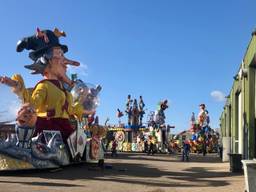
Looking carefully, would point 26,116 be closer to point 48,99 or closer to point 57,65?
point 48,99

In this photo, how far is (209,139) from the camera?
4675 cm

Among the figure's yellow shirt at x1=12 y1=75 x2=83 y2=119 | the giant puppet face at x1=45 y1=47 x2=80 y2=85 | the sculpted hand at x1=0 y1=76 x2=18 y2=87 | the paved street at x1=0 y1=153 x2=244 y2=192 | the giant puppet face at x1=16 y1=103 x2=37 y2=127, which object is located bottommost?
the paved street at x1=0 y1=153 x2=244 y2=192

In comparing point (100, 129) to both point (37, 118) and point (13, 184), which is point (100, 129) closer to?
point (37, 118)

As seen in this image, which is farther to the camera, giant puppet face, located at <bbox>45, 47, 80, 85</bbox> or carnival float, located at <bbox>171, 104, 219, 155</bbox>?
carnival float, located at <bbox>171, 104, 219, 155</bbox>

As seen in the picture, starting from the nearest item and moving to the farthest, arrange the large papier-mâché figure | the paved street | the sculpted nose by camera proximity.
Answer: the paved street < the large papier-mâché figure < the sculpted nose

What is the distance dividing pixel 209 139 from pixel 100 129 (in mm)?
25421

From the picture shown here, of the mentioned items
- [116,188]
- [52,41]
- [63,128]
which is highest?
[52,41]

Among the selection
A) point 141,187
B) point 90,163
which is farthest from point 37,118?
point 141,187

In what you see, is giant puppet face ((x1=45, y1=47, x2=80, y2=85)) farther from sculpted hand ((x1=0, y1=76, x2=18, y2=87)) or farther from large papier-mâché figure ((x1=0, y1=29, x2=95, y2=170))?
sculpted hand ((x1=0, y1=76, x2=18, y2=87))

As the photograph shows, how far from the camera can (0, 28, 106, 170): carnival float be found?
1777 cm

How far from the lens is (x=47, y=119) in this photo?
64.3 ft

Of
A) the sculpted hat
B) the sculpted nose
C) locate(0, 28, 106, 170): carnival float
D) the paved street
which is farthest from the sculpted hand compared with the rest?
the sculpted nose

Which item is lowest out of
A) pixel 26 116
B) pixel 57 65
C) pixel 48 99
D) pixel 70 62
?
pixel 26 116

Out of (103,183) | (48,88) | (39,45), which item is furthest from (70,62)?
(103,183)
